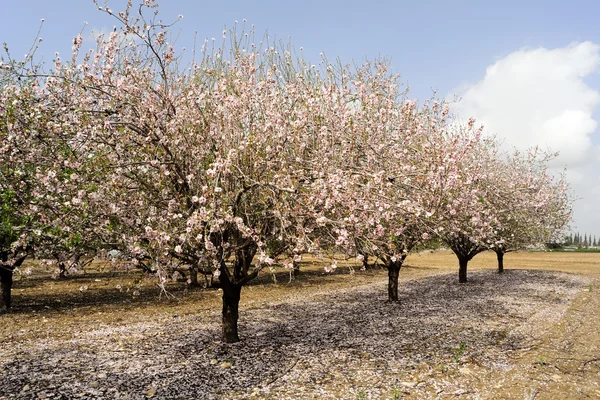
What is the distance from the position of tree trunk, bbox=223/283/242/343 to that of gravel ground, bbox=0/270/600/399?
1.27 feet

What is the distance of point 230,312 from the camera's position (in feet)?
42.2

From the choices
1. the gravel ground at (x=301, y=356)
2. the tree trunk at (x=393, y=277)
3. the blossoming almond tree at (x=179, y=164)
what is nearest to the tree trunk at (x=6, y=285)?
the gravel ground at (x=301, y=356)

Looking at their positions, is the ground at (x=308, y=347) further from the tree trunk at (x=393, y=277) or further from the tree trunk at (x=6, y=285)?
the tree trunk at (x=6, y=285)

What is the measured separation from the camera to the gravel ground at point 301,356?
934cm

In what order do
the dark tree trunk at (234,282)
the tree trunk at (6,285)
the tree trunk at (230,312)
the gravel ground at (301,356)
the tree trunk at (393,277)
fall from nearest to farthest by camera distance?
the gravel ground at (301,356)
the dark tree trunk at (234,282)
the tree trunk at (230,312)
the tree trunk at (6,285)
the tree trunk at (393,277)

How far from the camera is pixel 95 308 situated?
20578 mm

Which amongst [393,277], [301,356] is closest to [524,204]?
[393,277]

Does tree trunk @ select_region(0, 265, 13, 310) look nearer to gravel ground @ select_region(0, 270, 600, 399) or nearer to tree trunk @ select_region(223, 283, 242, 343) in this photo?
gravel ground @ select_region(0, 270, 600, 399)

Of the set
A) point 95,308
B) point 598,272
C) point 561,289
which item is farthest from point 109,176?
point 598,272

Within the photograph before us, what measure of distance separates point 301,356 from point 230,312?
8.50 feet

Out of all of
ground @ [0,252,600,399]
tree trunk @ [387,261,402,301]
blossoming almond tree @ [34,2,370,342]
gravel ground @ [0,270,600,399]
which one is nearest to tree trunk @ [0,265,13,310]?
ground @ [0,252,600,399]

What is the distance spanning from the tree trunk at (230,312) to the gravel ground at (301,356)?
15.2 inches

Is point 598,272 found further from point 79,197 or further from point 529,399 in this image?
point 79,197

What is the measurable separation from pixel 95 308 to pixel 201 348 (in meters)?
10.6
